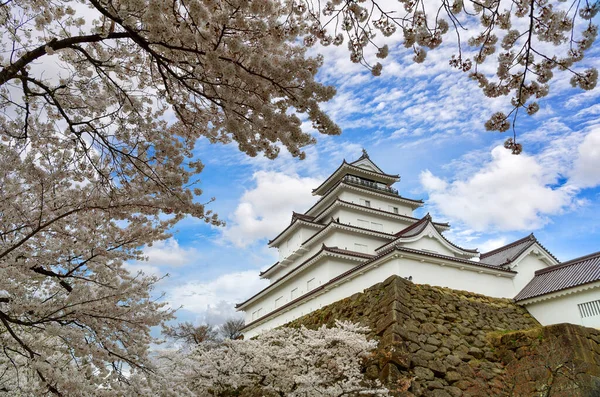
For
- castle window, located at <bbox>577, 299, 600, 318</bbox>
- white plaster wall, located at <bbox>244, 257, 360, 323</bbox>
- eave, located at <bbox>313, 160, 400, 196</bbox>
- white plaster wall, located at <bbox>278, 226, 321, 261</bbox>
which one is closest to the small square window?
white plaster wall, located at <bbox>244, 257, 360, 323</bbox>

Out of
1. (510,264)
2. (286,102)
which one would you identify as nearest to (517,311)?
(510,264)

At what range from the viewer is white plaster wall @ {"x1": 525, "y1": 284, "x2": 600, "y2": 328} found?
10.8 meters

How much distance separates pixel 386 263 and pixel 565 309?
5.70 m

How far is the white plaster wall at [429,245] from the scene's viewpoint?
1449cm

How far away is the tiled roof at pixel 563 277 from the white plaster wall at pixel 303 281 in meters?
6.85

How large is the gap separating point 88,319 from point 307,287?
1416 cm

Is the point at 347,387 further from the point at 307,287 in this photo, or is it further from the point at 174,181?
the point at 307,287

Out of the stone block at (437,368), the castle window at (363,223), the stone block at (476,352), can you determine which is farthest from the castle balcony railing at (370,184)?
the stone block at (437,368)

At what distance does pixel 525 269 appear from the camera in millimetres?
13758

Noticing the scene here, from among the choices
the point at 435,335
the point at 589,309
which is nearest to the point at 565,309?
the point at 589,309

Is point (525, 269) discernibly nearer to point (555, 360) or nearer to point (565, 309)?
point (565, 309)

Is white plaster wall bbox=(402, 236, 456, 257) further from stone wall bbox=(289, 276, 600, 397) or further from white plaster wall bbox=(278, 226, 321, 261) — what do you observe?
white plaster wall bbox=(278, 226, 321, 261)

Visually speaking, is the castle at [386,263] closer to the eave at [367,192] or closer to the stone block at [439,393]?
the eave at [367,192]

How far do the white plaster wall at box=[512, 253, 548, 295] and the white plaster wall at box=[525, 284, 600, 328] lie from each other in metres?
1.01
